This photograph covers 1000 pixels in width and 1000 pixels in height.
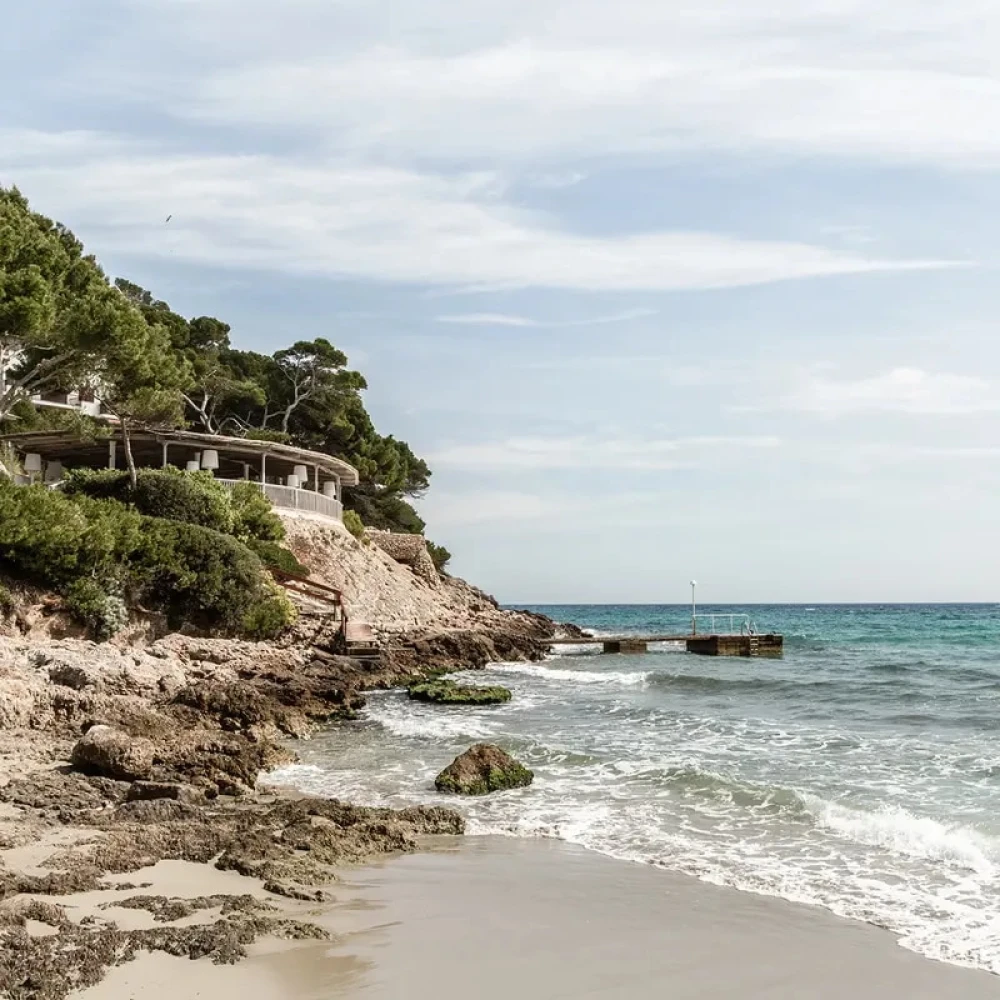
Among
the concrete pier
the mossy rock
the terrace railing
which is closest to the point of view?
the mossy rock

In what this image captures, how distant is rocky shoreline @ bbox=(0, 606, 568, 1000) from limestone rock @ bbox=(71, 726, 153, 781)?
0.7 inches

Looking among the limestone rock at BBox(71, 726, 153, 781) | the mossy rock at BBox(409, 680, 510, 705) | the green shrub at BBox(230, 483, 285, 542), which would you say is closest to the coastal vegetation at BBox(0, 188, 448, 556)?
the green shrub at BBox(230, 483, 285, 542)

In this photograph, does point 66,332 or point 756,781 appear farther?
point 66,332

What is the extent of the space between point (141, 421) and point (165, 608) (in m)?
8.08

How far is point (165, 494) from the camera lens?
1134 inches

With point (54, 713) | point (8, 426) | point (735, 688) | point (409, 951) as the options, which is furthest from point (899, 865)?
point (8, 426)

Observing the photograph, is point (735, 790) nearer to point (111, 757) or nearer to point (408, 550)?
point (111, 757)

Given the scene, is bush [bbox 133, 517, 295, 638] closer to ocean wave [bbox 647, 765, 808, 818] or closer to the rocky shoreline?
the rocky shoreline

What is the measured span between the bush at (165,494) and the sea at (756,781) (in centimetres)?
853

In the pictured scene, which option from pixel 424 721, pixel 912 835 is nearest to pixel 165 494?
pixel 424 721

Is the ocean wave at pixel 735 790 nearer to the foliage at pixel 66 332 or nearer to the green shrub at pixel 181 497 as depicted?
the foliage at pixel 66 332

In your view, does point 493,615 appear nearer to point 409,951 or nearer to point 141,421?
point 141,421

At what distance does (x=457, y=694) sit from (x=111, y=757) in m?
11.4

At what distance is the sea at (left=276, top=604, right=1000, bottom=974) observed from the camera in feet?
31.5
